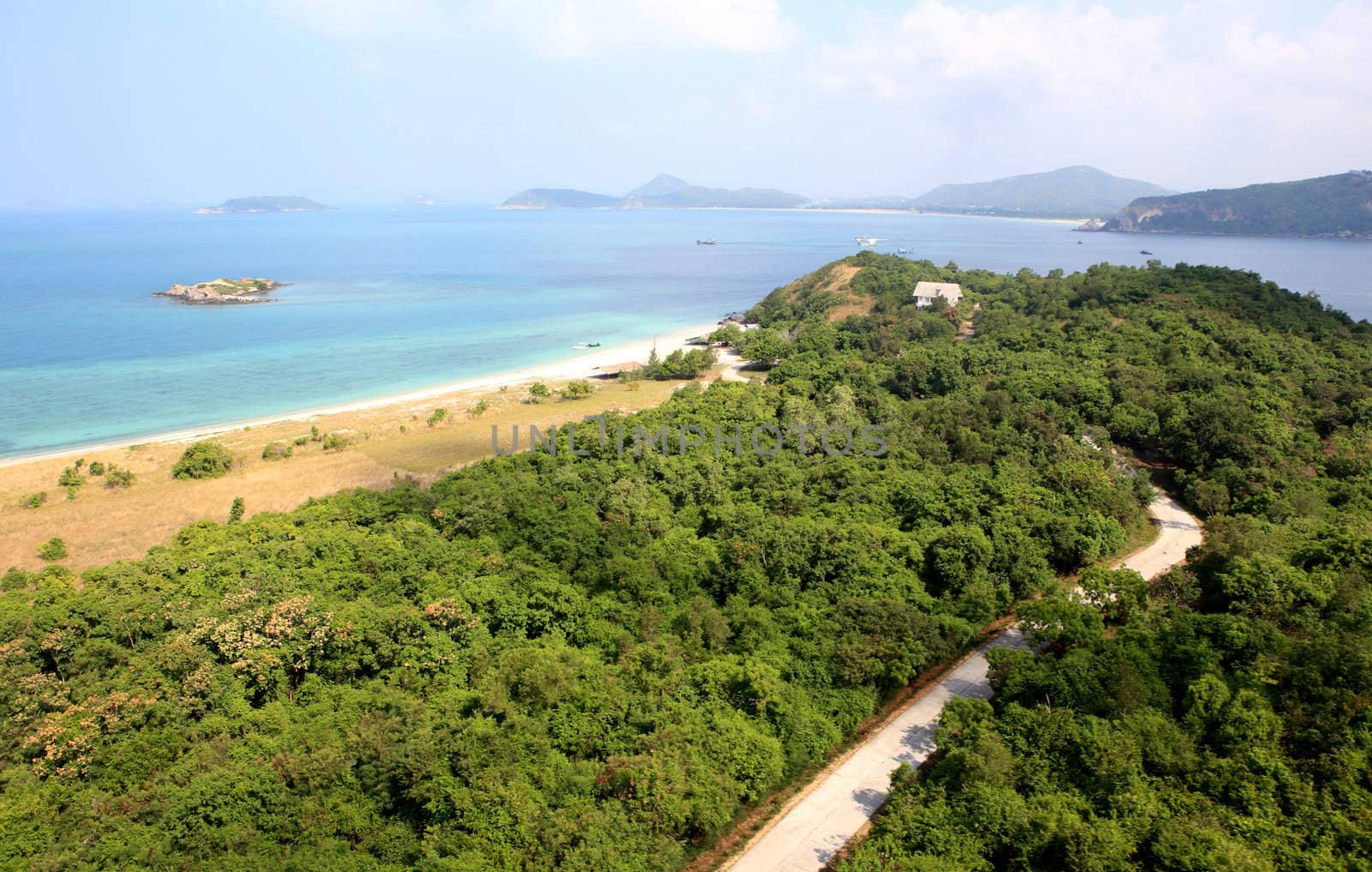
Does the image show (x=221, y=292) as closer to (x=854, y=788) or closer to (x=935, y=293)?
(x=935, y=293)

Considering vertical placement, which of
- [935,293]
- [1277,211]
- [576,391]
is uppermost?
[1277,211]

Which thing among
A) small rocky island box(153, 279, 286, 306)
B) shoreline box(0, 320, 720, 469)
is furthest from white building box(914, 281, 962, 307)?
small rocky island box(153, 279, 286, 306)

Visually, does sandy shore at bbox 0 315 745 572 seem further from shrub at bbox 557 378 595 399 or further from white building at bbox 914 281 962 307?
white building at bbox 914 281 962 307

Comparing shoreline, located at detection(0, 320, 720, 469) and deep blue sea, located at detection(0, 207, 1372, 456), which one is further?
deep blue sea, located at detection(0, 207, 1372, 456)

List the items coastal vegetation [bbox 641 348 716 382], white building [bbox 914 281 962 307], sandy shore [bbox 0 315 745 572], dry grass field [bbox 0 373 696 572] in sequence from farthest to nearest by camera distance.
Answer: white building [bbox 914 281 962 307]
coastal vegetation [bbox 641 348 716 382]
sandy shore [bbox 0 315 745 572]
dry grass field [bbox 0 373 696 572]

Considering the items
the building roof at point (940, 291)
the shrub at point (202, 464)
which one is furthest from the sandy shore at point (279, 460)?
the building roof at point (940, 291)

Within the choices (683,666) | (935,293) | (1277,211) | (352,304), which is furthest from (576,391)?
(1277,211)
